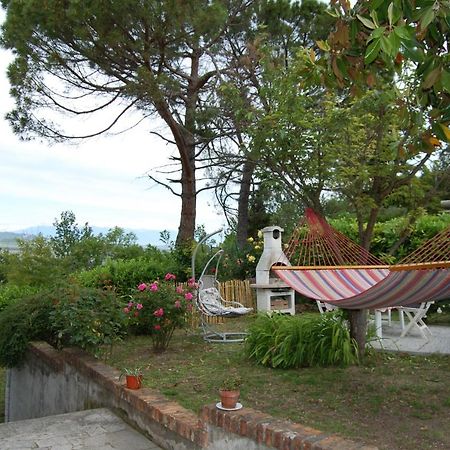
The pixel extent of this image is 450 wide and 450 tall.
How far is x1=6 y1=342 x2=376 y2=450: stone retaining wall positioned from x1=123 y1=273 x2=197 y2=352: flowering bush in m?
0.73

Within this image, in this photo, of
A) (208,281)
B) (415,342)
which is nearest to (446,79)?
(415,342)

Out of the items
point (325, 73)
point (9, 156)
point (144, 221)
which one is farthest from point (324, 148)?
point (144, 221)

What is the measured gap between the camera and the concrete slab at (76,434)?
3.31 metres

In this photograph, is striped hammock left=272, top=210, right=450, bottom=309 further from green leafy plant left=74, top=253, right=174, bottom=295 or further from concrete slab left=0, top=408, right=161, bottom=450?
green leafy plant left=74, top=253, right=174, bottom=295

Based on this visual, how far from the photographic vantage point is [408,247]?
842cm

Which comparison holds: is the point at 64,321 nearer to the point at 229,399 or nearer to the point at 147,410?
the point at 147,410

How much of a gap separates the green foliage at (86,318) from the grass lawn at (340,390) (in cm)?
34

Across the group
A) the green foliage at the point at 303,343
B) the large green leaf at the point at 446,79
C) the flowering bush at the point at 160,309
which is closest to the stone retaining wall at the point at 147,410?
the flowering bush at the point at 160,309

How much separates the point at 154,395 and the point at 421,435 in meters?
1.68

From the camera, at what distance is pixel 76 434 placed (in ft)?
11.6

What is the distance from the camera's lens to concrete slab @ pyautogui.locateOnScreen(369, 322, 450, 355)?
527 centimetres

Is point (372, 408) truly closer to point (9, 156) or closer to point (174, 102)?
point (174, 102)

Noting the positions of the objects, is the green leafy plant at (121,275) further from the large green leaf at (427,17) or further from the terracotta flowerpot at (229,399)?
the large green leaf at (427,17)

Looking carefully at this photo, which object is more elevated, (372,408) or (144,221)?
(144,221)
